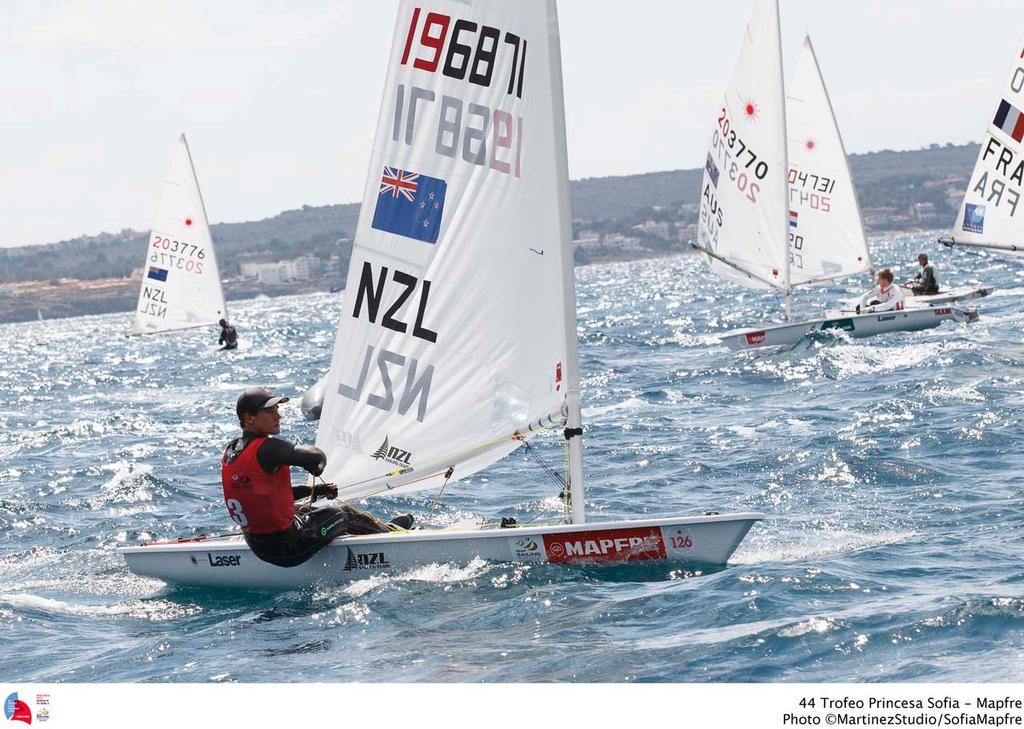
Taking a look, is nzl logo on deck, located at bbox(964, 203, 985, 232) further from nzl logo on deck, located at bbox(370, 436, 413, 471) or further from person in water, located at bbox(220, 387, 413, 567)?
person in water, located at bbox(220, 387, 413, 567)

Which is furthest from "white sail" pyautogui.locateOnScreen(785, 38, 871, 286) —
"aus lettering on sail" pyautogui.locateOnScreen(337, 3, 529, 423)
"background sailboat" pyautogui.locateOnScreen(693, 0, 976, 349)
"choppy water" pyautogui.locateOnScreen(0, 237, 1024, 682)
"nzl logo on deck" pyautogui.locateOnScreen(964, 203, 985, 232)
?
"aus lettering on sail" pyautogui.locateOnScreen(337, 3, 529, 423)

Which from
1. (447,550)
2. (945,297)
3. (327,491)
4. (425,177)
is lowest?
(447,550)

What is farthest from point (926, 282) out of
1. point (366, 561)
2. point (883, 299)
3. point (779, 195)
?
point (366, 561)

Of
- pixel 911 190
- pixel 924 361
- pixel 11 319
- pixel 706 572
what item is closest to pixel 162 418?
pixel 924 361

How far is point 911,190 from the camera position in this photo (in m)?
177

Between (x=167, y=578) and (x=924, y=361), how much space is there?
13.0m

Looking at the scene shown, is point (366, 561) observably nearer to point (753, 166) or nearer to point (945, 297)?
point (945, 297)

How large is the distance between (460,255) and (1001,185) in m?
16.5

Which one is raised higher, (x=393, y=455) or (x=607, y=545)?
(x=393, y=455)

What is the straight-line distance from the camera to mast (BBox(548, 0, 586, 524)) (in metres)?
8.74

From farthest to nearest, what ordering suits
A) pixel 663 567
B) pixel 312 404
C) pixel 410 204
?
pixel 312 404 → pixel 410 204 → pixel 663 567

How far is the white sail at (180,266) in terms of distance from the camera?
116 feet

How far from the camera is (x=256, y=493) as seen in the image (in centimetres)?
883

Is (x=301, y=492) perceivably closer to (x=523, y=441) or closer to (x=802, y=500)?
(x=523, y=441)
